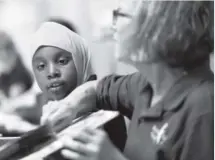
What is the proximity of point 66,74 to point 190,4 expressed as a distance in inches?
11.3

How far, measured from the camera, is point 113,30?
0.89 metres

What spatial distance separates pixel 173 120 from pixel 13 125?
0.37 metres

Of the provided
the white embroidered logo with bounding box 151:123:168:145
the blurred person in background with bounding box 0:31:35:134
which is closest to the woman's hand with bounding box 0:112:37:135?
the blurred person in background with bounding box 0:31:35:134

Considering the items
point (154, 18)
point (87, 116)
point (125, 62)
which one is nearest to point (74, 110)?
point (87, 116)

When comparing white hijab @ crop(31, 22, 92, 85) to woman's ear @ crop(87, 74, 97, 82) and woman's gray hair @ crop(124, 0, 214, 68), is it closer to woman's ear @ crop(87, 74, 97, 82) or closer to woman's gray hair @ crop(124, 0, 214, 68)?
woman's ear @ crop(87, 74, 97, 82)

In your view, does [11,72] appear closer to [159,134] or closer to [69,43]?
[69,43]

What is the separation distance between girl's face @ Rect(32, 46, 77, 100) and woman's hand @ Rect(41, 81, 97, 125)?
1cm

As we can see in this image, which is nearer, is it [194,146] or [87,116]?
[194,146]

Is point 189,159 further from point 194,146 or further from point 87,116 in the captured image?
point 87,116

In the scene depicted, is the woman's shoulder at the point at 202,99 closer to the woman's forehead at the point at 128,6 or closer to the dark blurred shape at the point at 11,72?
the woman's forehead at the point at 128,6

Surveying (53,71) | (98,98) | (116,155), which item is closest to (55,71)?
(53,71)

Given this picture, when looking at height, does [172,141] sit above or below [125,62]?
below

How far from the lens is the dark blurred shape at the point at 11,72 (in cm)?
98

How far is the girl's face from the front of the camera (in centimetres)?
92
